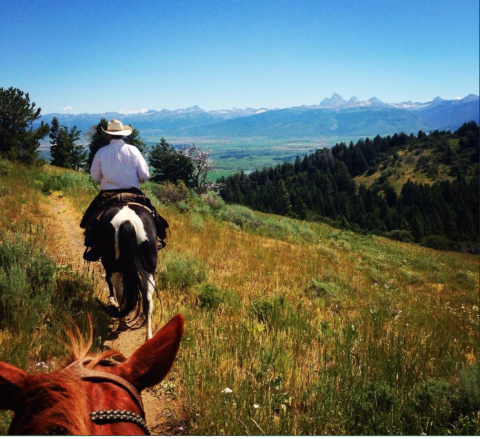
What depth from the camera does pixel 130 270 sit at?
3770 millimetres

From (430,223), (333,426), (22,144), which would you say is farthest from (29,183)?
(430,223)

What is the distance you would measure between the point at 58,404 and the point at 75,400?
5 centimetres

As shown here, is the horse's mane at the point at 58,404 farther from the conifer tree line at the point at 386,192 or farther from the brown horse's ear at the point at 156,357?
the conifer tree line at the point at 386,192

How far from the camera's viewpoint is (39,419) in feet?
3.17

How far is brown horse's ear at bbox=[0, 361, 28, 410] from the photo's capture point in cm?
109

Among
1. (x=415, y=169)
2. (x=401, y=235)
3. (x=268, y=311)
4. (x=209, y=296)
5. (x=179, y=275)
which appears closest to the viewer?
(x=268, y=311)

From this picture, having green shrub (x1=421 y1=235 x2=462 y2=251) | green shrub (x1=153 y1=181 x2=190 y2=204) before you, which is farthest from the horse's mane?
green shrub (x1=421 y1=235 x2=462 y2=251)

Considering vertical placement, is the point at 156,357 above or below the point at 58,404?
below

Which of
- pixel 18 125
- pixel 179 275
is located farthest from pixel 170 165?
pixel 18 125

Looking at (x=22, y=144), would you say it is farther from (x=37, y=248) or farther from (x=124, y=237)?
(x=124, y=237)

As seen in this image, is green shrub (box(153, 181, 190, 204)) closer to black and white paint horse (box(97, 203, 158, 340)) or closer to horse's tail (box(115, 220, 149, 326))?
black and white paint horse (box(97, 203, 158, 340))

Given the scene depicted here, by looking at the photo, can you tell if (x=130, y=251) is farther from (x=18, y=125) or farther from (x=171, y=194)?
(x=171, y=194)

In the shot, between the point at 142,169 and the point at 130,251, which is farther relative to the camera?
the point at 142,169

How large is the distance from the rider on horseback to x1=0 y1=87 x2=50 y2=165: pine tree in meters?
0.88
